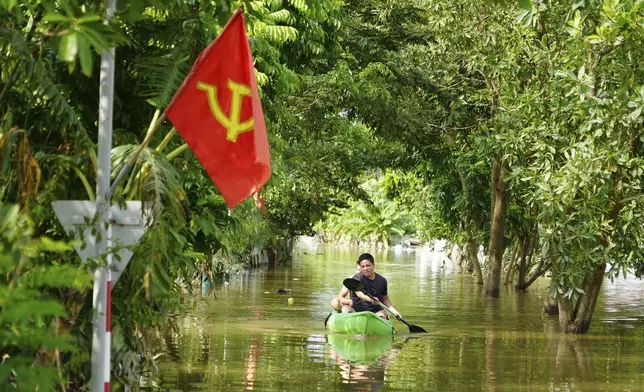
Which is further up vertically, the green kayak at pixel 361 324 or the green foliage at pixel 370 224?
the green foliage at pixel 370 224

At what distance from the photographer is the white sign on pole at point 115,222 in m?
8.63

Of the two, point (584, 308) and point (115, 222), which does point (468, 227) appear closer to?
point (584, 308)

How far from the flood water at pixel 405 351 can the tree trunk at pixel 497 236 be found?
7.34ft

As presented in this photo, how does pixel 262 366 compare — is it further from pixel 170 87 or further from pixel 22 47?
pixel 22 47

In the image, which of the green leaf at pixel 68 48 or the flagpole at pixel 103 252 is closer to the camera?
the green leaf at pixel 68 48

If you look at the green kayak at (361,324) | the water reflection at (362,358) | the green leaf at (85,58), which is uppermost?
the green leaf at (85,58)

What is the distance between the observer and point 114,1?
8.16 meters

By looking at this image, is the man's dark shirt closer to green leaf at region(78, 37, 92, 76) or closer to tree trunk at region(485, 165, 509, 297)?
tree trunk at region(485, 165, 509, 297)

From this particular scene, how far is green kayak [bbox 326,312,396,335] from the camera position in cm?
2144

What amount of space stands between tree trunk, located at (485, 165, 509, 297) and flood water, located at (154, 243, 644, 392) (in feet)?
7.34

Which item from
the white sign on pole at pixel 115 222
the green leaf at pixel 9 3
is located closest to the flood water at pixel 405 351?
the white sign on pole at pixel 115 222

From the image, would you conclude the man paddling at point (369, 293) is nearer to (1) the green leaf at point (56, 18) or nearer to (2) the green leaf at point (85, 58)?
(1) the green leaf at point (56, 18)

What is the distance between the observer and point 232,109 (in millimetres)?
8750

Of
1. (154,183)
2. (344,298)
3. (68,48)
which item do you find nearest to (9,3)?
(68,48)
